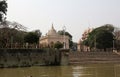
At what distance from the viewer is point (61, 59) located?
42.6 m

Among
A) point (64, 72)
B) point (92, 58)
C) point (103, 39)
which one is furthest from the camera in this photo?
→ point (103, 39)

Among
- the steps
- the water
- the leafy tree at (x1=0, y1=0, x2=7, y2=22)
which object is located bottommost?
the water

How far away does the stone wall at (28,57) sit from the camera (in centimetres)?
3831

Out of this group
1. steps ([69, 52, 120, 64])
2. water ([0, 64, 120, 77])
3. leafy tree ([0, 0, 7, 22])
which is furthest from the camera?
steps ([69, 52, 120, 64])

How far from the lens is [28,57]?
131ft

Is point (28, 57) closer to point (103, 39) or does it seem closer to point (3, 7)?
point (3, 7)

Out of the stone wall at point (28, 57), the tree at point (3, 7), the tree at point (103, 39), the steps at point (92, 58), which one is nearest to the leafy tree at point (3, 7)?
the tree at point (3, 7)

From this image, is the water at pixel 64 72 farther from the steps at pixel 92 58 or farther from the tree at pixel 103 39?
the tree at pixel 103 39

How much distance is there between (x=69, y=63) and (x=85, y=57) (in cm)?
650

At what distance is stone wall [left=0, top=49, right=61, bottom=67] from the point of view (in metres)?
38.3

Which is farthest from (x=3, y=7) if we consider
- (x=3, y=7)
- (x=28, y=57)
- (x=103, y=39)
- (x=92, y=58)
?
(x=103, y=39)

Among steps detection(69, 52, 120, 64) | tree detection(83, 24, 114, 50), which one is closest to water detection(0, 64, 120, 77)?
steps detection(69, 52, 120, 64)

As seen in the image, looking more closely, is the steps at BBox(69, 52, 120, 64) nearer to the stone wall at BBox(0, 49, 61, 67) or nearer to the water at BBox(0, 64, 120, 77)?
the stone wall at BBox(0, 49, 61, 67)

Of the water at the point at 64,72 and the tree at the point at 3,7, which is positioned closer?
the water at the point at 64,72
